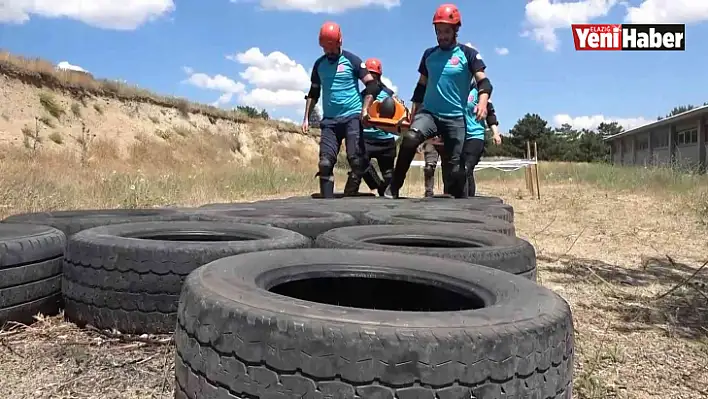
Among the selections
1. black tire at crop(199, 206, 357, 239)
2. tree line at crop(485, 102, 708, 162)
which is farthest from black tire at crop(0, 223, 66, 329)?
tree line at crop(485, 102, 708, 162)

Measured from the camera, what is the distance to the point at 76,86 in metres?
24.6

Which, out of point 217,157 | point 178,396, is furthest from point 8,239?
point 217,157

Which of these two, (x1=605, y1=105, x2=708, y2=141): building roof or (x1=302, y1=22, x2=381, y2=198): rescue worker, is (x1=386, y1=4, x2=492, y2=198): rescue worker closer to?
(x1=302, y1=22, x2=381, y2=198): rescue worker

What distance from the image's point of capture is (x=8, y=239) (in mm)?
2764

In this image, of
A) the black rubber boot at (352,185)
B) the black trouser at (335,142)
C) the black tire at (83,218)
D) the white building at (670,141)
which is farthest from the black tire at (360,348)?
the white building at (670,141)

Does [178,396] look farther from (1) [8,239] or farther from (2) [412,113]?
(2) [412,113]

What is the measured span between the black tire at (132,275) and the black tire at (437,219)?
1.14m

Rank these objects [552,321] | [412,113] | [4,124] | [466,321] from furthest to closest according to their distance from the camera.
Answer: [4,124] → [412,113] → [552,321] → [466,321]

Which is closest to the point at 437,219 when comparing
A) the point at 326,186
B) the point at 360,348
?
the point at 360,348

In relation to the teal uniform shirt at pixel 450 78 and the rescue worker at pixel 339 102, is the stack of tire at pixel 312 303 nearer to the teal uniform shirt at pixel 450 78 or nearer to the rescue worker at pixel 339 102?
the teal uniform shirt at pixel 450 78

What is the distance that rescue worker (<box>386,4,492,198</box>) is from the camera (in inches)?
242

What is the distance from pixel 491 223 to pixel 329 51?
4052mm

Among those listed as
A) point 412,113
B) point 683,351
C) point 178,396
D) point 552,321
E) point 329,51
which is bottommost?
point 683,351

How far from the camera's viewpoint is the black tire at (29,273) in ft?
8.84
